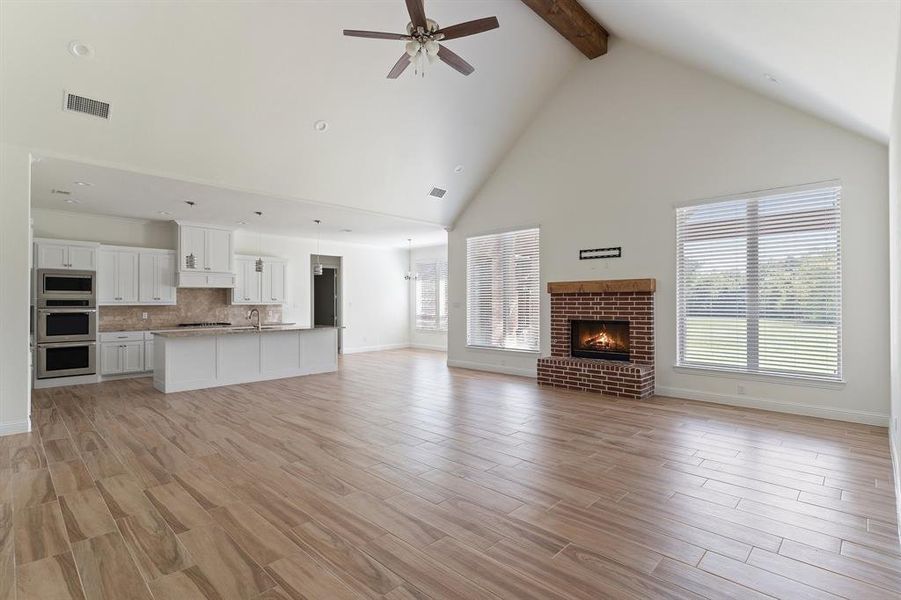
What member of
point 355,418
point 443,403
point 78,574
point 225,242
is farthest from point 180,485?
point 225,242

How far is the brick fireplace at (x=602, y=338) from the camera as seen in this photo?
6.03 m

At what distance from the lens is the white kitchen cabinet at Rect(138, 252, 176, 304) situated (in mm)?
7914

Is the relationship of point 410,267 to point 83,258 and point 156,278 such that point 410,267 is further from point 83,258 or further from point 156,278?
point 83,258

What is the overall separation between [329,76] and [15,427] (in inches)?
191

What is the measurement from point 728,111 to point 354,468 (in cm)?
581

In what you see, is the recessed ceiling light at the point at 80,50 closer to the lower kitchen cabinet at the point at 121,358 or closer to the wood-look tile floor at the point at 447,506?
the wood-look tile floor at the point at 447,506

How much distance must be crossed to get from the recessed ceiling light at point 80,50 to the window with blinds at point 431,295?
27.7 feet

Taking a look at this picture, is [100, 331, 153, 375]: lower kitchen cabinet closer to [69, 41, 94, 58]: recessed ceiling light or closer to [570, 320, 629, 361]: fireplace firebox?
[69, 41, 94, 58]: recessed ceiling light

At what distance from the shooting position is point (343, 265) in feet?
37.1

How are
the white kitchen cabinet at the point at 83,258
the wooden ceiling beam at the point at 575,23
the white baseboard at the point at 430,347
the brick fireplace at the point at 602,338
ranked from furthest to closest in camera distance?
1. the white baseboard at the point at 430,347
2. the white kitchen cabinet at the point at 83,258
3. the brick fireplace at the point at 602,338
4. the wooden ceiling beam at the point at 575,23

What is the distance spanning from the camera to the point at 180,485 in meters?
3.18

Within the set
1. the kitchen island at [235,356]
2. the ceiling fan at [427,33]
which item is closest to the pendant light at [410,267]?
the kitchen island at [235,356]

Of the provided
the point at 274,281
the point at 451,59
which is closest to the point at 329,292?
the point at 274,281

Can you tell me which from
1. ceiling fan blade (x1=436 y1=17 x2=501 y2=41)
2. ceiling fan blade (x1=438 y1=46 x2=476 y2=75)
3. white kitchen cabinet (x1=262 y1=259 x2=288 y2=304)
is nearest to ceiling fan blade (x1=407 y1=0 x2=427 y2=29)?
ceiling fan blade (x1=436 y1=17 x2=501 y2=41)
